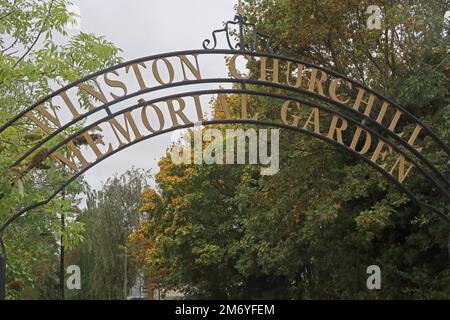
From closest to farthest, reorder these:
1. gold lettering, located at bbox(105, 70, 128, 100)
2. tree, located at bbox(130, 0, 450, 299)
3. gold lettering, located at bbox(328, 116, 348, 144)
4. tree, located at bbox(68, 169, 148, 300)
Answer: gold lettering, located at bbox(105, 70, 128, 100) < gold lettering, located at bbox(328, 116, 348, 144) < tree, located at bbox(130, 0, 450, 299) < tree, located at bbox(68, 169, 148, 300)

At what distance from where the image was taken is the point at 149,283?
37781 millimetres

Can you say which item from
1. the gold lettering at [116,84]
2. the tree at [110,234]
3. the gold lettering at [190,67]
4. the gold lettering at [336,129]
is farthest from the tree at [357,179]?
the tree at [110,234]

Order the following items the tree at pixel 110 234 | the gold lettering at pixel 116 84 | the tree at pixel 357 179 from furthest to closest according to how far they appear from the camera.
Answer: the tree at pixel 110 234, the tree at pixel 357 179, the gold lettering at pixel 116 84

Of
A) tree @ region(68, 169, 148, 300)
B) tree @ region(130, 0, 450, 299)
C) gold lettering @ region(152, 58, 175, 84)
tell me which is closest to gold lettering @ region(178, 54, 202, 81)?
gold lettering @ region(152, 58, 175, 84)

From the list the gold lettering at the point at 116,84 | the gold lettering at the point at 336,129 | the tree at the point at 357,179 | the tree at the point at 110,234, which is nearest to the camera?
the gold lettering at the point at 116,84

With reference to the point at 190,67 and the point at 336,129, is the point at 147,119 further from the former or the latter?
the point at 336,129

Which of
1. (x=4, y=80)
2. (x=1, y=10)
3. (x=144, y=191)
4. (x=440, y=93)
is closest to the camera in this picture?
(x=4, y=80)

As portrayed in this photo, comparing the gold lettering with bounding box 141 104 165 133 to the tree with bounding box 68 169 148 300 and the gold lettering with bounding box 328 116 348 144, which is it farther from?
the tree with bounding box 68 169 148 300

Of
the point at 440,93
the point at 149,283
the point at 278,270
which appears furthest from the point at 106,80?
the point at 149,283

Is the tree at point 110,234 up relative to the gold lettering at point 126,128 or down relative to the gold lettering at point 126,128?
up

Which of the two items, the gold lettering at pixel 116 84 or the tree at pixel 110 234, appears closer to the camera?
the gold lettering at pixel 116 84

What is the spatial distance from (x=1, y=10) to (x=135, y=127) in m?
4.30

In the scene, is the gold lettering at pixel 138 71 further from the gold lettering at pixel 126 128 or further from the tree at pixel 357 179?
the tree at pixel 357 179

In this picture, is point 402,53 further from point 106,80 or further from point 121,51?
point 106,80
